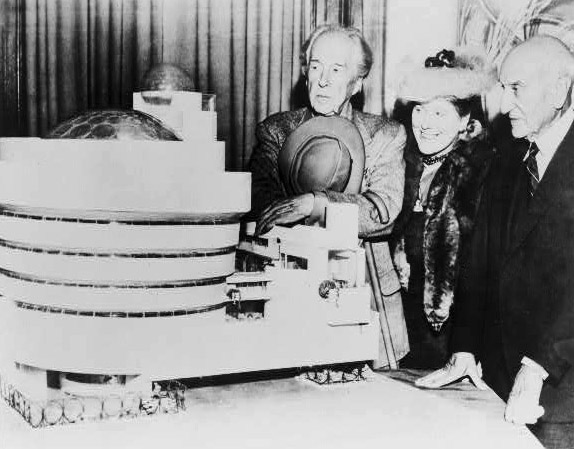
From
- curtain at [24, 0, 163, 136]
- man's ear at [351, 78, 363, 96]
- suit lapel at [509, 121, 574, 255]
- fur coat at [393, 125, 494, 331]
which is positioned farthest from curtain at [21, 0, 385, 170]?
suit lapel at [509, 121, 574, 255]

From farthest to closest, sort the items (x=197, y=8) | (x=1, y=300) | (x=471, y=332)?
1. (x=197, y=8)
2. (x=471, y=332)
3. (x=1, y=300)

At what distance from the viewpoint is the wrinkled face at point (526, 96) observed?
341 centimetres

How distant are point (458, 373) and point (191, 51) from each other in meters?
2.13

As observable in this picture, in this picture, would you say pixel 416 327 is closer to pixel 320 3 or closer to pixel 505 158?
pixel 505 158

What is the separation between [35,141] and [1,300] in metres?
0.67

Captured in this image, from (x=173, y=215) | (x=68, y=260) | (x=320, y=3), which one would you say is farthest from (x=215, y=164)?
(x=320, y=3)

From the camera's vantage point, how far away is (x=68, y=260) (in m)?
2.82

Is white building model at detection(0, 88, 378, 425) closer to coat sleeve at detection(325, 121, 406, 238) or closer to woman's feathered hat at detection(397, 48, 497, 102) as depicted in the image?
coat sleeve at detection(325, 121, 406, 238)

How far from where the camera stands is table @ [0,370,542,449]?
2.76m

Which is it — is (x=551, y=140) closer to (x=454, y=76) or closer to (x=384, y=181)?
A: (x=454, y=76)

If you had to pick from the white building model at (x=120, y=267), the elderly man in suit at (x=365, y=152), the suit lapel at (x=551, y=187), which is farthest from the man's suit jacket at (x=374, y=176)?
the white building model at (x=120, y=267)

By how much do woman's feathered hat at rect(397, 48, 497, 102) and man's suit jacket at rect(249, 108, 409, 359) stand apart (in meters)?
0.23

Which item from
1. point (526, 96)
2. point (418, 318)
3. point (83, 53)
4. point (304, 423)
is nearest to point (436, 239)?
point (418, 318)

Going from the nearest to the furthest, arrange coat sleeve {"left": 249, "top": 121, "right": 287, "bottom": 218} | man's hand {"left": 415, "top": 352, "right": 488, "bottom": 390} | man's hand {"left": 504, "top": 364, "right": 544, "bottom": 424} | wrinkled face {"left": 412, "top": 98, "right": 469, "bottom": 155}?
man's hand {"left": 504, "top": 364, "right": 544, "bottom": 424}, man's hand {"left": 415, "top": 352, "right": 488, "bottom": 390}, wrinkled face {"left": 412, "top": 98, "right": 469, "bottom": 155}, coat sleeve {"left": 249, "top": 121, "right": 287, "bottom": 218}
